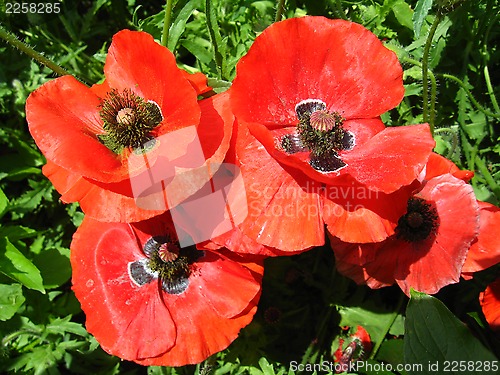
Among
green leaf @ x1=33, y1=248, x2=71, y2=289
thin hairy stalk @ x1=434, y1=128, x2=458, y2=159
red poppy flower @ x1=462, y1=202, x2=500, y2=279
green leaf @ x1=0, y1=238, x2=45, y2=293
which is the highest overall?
thin hairy stalk @ x1=434, y1=128, x2=458, y2=159

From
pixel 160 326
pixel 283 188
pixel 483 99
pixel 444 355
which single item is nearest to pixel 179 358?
pixel 160 326

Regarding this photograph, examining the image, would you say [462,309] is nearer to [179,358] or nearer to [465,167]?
[465,167]

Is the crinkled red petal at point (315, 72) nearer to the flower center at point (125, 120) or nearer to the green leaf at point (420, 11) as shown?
the green leaf at point (420, 11)

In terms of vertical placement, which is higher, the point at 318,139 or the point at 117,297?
the point at 318,139

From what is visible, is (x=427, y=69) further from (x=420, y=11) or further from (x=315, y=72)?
(x=315, y=72)

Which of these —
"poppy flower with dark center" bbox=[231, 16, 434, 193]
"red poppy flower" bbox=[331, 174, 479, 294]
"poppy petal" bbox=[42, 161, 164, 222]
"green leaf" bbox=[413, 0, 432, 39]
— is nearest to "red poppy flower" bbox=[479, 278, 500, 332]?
"red poppy flower" bbox=[331, 174, 479, 294]

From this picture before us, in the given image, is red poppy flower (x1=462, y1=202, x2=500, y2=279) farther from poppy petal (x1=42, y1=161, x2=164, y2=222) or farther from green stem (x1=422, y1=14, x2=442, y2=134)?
poppy petal (x1=42, y1=161, x2=164, y2=222)

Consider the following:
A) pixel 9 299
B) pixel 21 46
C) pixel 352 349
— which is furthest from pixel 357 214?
pixel 9 299
